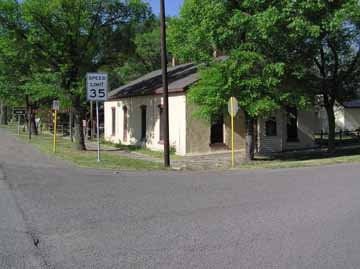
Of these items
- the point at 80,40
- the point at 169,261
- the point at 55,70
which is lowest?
the point at 169,261

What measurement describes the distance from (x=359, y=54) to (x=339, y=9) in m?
4.41

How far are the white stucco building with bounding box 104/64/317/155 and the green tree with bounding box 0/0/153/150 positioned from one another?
135 inches

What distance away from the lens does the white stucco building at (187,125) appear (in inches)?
815

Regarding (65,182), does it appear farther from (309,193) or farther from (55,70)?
(55,70)

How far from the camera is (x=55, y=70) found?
22.5 m

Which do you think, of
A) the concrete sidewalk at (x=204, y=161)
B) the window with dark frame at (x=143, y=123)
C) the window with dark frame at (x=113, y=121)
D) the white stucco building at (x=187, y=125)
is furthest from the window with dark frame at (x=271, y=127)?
the window with dark frame at (x=113, y=121)

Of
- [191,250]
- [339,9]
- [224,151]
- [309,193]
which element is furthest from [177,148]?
[191,250]

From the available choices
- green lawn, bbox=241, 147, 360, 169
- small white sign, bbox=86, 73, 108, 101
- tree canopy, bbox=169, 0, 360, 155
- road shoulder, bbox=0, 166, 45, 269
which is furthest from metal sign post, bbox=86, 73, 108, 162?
road shoulder, bbox=0, 166, 45, 269

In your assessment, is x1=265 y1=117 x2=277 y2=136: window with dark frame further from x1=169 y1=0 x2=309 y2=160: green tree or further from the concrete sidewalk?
x1=169 y1=0 x2=309 y2=160: green tree

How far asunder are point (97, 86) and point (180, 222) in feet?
36.5

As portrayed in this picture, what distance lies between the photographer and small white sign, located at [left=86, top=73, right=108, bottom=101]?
17.1m

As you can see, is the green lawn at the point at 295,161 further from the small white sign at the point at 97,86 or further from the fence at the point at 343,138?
the small white sign at the point at 97,86

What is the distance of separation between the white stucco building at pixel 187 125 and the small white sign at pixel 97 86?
4.43 meters

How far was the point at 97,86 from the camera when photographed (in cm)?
1722
